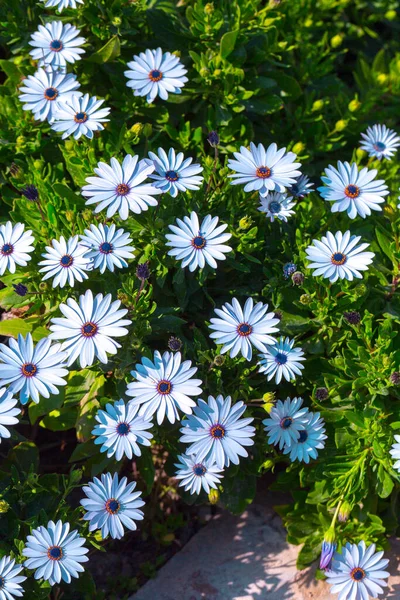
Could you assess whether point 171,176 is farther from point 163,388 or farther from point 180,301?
point 163,388

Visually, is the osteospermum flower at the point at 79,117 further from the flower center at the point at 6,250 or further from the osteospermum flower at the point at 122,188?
the flower center at the point at 6,250

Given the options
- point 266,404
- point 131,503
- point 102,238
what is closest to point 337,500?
point 266,404

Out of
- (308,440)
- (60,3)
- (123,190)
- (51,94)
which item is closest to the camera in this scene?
(123,190)

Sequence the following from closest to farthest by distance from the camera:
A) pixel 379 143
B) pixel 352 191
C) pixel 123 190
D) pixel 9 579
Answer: pixel 9 579
pixel 123 190
pixel 352 191
pixel 379 143

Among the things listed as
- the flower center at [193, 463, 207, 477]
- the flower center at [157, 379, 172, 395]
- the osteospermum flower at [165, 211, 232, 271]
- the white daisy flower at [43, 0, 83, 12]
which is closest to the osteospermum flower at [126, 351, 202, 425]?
the flower center at [157, 379, 172, 395]

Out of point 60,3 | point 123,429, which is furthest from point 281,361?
point 60,3

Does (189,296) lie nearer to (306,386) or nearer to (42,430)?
(306,386)

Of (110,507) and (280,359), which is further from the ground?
(280,359)

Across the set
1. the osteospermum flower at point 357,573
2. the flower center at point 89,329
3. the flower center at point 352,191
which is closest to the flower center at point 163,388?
the flower center at point 89,329
